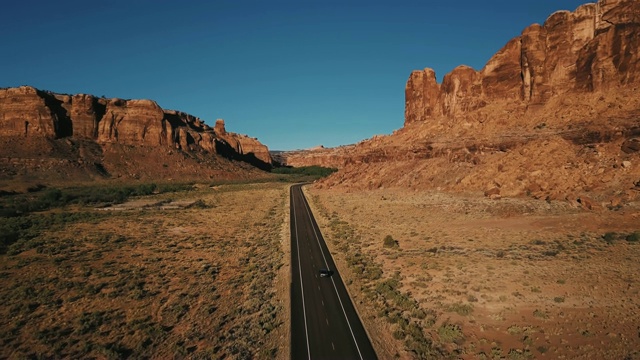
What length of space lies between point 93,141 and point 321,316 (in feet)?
392

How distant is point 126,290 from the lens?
25.8m

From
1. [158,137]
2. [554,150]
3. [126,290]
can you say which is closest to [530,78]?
[554,150]

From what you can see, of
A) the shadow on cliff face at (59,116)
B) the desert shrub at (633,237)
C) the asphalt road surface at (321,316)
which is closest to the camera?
the asphalt road surface at (321,316)

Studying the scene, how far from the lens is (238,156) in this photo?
174 metres

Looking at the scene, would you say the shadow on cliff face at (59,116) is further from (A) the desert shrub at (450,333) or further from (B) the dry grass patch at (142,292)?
(A) the desert shrub at (450,333)

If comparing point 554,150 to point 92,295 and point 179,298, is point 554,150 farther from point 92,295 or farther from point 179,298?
point 92,295

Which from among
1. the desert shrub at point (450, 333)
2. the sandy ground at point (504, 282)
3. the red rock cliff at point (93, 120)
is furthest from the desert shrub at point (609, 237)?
the red rock cliff at point (93, 120)

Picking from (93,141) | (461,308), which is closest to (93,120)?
(93,141)

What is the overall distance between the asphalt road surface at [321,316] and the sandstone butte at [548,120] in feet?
114

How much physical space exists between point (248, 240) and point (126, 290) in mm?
17292

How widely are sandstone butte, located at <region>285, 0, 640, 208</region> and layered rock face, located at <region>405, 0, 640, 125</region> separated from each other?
0.15 meters

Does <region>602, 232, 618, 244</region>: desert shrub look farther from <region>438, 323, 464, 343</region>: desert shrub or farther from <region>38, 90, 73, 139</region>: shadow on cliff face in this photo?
<region>38, 90, 73, 139</region>: shadow on cliff face

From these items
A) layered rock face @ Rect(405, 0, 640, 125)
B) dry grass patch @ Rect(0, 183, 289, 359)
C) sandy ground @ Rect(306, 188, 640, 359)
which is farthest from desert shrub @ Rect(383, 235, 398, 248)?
layered rock face @ Rect(405, 0, 640, 125)

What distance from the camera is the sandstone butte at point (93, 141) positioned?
309ft
